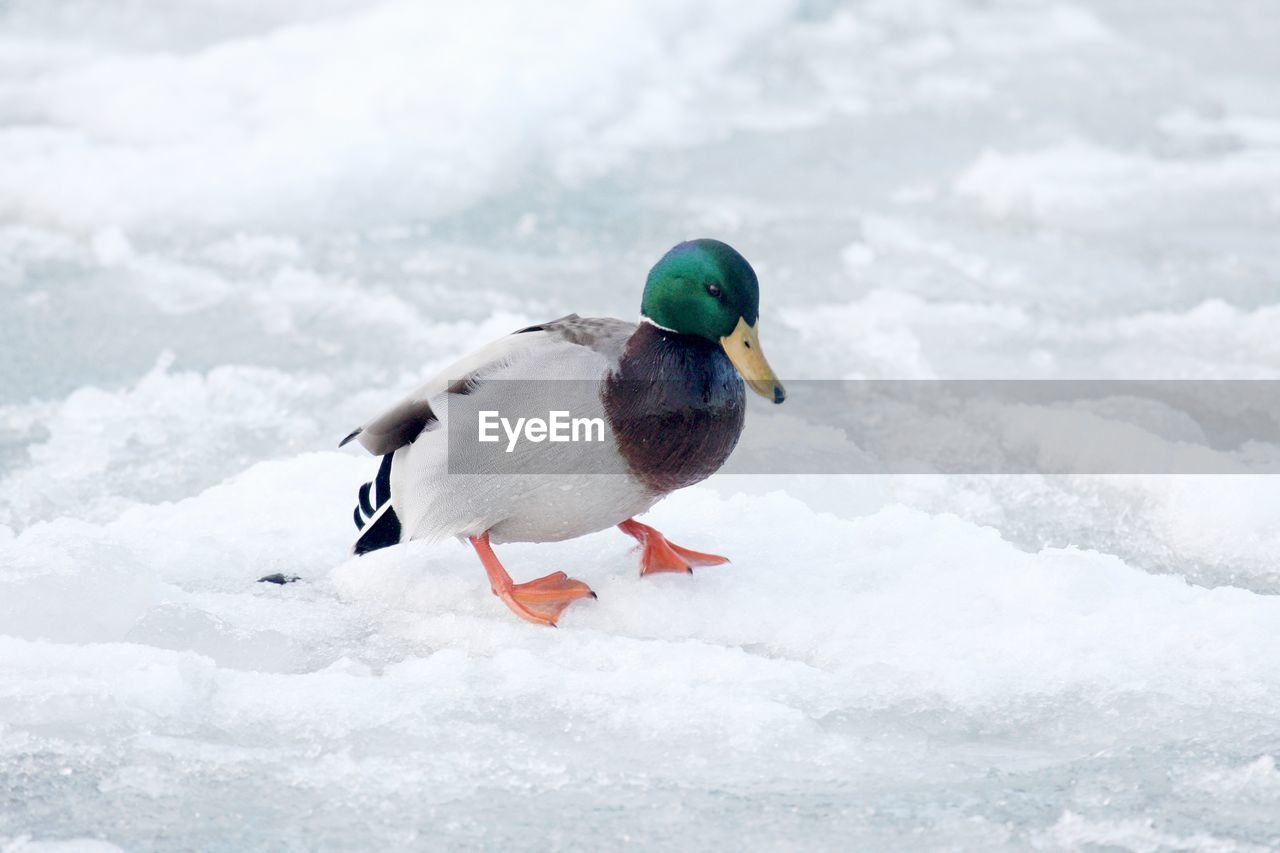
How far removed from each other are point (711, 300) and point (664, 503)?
30.4 inches

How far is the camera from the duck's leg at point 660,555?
2.65m

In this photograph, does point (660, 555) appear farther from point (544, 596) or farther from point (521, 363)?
point (521, 363)

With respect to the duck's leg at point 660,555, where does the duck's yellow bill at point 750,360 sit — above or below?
above

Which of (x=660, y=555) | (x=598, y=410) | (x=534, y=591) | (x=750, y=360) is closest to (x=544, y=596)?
(x=534, y=591)

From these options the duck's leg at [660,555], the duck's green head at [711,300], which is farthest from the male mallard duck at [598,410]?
the duck's leg at [660,555]

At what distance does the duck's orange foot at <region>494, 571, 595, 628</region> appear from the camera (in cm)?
249

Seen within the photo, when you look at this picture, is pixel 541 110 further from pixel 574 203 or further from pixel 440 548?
pixel 440 548

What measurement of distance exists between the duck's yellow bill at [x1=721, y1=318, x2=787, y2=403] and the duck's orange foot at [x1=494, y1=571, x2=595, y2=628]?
1.56 feet

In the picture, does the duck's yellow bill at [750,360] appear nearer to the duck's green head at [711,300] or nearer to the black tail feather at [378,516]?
the duck's green head at [711,300]

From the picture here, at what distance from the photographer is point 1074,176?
5.77 meters

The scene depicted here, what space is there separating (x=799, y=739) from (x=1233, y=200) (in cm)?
431

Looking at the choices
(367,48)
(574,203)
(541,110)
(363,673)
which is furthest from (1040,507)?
(367,48)

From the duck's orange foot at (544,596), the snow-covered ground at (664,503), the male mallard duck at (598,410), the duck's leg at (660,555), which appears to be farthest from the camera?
the duck's leg at (660,555)

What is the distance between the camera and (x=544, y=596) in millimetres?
2531
